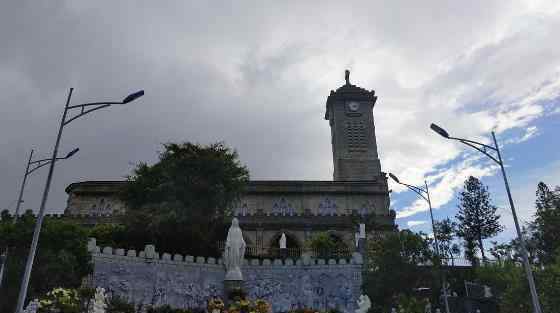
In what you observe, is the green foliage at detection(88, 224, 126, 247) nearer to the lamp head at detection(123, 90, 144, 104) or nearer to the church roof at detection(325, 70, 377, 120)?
the lamp head at detection(123, 90, 144, 104)

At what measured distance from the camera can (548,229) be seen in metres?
38.8

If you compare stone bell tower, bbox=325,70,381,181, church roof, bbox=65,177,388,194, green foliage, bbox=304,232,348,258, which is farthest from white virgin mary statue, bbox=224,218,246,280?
stone bell tower, bbox=325,70,381,181

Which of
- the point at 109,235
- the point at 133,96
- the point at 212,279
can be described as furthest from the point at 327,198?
the point at 133,96

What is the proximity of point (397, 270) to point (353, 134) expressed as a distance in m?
37.8

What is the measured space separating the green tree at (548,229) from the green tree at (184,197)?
1199 inches

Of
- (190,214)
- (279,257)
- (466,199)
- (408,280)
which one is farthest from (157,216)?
(466,199)

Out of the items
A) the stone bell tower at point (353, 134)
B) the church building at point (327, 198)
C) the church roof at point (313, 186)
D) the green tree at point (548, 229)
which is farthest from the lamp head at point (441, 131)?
the stone bell tower at point (353, 134)

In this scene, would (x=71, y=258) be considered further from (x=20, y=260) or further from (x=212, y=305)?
(x=212, y=305)

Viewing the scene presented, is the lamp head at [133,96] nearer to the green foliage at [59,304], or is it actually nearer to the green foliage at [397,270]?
the green foliage at [59,304]

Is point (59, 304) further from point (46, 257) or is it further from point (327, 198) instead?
point (327, 198)

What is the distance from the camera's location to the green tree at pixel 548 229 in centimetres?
3810

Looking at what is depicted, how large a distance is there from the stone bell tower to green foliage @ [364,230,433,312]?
31.2 m

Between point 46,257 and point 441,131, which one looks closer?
point 441,131

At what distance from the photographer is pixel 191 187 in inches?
1217
